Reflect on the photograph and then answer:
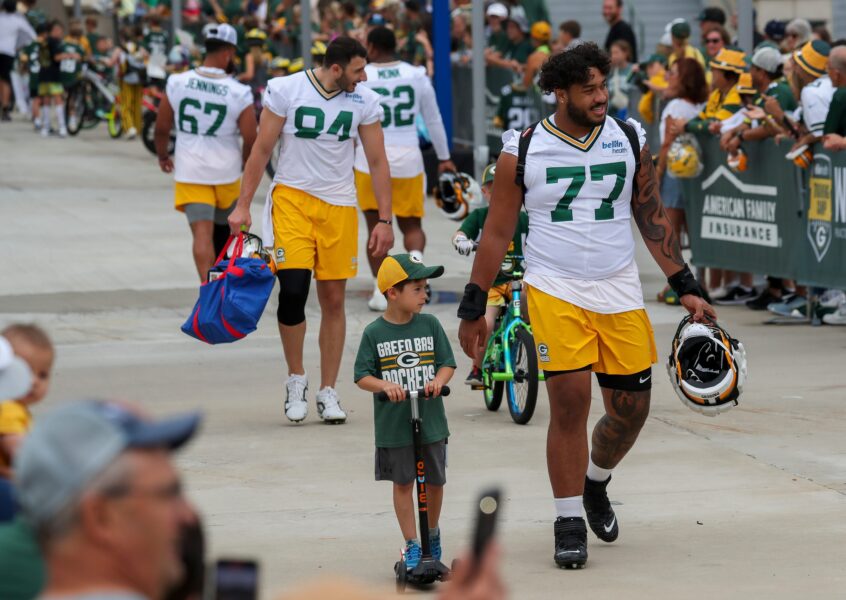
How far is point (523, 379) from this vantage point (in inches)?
364

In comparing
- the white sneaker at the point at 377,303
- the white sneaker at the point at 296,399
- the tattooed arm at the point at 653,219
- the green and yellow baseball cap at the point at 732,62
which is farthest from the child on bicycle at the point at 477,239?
the green and yellow baseball cap at the point at 732,62

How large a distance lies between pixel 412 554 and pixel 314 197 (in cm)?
349

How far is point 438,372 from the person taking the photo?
6.70 m

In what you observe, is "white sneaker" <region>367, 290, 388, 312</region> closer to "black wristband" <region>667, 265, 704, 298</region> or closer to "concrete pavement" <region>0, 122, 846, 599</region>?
"concrete pavement" <region>0, 122, 846, 599</region>

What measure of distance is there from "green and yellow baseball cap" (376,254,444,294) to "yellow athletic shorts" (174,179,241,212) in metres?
4.84

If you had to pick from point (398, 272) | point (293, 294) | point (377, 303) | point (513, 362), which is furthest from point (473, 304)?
point (377, 303)

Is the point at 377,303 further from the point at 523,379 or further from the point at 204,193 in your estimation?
the point at 523,379

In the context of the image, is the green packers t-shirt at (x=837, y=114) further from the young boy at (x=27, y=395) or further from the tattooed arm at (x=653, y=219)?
the young boy at (x=27, y=395)

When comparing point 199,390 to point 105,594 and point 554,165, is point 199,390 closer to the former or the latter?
point 554,165

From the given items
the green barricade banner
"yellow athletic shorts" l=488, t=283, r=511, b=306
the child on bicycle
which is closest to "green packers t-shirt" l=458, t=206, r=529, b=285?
the child on bicycle

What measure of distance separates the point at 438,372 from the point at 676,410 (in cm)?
329

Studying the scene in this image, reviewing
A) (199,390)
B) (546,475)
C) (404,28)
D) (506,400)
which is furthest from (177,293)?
(404,28)

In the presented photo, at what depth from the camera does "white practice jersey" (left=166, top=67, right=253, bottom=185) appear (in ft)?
37.5

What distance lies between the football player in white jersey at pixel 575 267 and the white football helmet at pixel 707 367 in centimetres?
9
